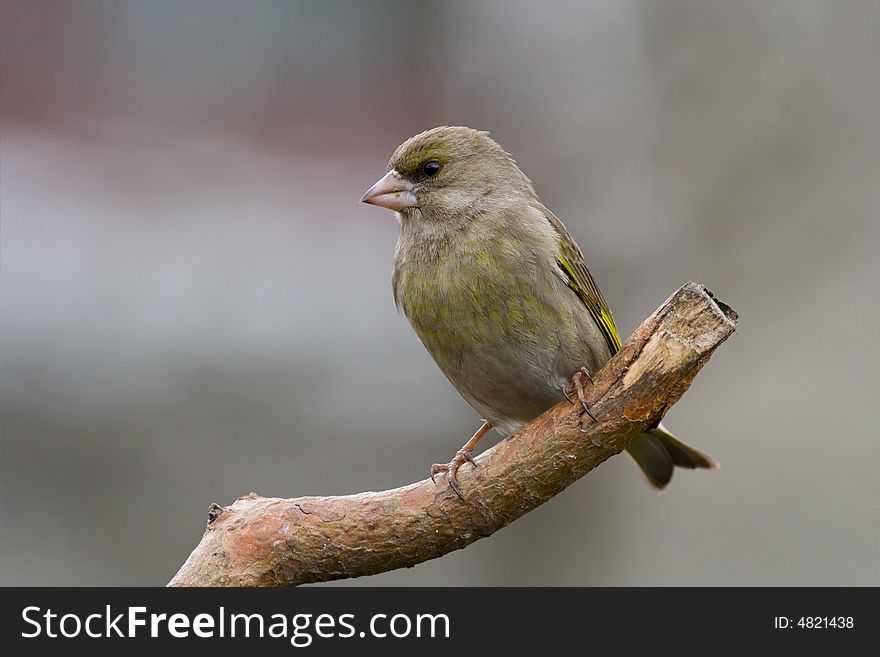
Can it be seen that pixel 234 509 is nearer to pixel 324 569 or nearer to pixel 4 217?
pixel 324 569

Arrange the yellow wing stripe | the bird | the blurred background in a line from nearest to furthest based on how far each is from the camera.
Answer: the bird → the yellow wing stripe → the blurred background

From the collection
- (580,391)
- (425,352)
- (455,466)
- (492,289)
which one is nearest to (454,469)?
(455,466)

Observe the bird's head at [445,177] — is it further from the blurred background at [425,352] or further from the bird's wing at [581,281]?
the blurred background at [425,352]

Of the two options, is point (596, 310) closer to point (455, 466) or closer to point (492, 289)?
point (492, 289)

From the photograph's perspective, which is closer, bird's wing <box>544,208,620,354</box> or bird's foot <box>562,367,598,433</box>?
bird's foot <box>562,367,598,433</box>

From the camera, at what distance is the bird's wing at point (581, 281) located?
152 inches

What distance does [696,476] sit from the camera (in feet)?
24.7

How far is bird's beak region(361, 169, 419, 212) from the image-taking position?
4113 mm

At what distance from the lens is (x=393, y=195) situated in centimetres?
414

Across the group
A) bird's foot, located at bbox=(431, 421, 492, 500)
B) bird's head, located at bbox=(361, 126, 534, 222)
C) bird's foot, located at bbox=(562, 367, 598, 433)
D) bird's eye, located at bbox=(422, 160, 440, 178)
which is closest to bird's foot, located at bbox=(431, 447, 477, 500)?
bird's foot, located at bbox=(431, 421, 492, 500)

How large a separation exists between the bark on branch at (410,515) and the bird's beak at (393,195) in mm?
1126

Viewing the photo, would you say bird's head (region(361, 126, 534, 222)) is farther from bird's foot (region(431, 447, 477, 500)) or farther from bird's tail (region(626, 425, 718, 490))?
bird's tail (region(626, 425, 718, 490))

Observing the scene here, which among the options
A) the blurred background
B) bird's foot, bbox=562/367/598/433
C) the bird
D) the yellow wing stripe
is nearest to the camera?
bird's foot, bbox=562/367/598/433

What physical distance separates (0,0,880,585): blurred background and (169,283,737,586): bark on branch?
347 centimetres
